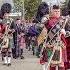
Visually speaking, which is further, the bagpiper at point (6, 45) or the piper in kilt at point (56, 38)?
the bagpiper at point (6, 45)

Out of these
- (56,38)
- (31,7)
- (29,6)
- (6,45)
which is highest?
(29,6)

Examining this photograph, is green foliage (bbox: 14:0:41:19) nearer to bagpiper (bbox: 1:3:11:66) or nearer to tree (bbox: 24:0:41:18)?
tree (bbox: 24:0:41:18)

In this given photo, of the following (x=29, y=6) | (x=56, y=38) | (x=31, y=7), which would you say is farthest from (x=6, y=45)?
(x=29, y=6)

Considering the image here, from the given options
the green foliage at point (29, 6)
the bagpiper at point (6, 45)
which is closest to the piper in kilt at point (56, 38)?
the bagpiper at point (6, 45)

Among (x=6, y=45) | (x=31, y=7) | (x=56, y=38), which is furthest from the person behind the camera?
(x=31, y=7)

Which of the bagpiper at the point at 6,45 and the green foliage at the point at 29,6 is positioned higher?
the green foliage at the point at 29,6

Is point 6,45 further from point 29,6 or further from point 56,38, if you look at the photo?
point 29,6

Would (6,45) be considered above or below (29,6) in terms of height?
below

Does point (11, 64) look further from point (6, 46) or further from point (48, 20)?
point (48, 20)

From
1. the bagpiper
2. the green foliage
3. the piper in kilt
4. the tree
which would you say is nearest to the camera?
the piper in kilt

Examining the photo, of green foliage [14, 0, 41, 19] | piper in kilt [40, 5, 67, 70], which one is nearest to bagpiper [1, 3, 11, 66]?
piper in kilt [40, 5, 67, 70]

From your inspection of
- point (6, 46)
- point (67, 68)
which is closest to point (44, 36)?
point (67, 68)

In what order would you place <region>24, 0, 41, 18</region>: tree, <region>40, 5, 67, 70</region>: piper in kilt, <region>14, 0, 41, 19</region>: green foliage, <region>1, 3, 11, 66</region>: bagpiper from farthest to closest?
<region>14, 0, 41, 19</region>: green foliage → <region>24, 0, 41, 18</region>: tree → <region>1, 3, 11, 66</region>: bagpiper → <region>40, 5, 67, 70</region>: piper in kilt

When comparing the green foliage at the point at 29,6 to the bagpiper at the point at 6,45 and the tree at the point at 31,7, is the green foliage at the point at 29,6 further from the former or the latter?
the bagpiper at the point at 6,45
